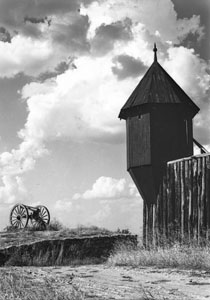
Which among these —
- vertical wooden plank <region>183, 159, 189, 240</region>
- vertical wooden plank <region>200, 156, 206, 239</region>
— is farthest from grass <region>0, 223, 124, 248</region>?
vertical wooden plank <region>200, 156, 206, 239</region>

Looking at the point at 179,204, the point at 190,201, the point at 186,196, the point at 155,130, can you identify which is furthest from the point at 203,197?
the point at 155,130

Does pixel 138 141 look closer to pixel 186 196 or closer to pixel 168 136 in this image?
pixel 168 136

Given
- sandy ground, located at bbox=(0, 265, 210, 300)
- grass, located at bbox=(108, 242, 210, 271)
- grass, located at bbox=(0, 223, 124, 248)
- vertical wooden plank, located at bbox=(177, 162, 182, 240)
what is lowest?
sandy ground, located at bbox=(0, 265, 210, 300)

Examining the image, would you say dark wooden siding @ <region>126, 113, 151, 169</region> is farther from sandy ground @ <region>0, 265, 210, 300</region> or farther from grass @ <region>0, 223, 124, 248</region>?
sandy ground @ <region>0, 265, 210, 300</region>

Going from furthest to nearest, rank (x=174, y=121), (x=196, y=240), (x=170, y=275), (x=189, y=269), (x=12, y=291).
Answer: (x=174, y=121), (x=196, y=240), (x=189, y=269), (x=170, y=275), (x=12, y=291)

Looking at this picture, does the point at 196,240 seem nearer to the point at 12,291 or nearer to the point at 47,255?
the point at 47,255

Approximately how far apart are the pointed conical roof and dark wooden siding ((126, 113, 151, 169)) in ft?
1.56

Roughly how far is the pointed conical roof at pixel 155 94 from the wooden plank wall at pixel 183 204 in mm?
3536

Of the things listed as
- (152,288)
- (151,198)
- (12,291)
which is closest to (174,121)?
(151,198)

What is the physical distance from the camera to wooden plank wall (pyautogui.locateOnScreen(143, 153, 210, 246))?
1485 cm

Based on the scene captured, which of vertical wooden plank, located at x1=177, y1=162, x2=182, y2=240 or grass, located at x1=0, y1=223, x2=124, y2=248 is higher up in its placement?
vertical wooden plank, located at x1=177, y1=162, x2=182, y2=240

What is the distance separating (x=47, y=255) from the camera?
52.8 ft

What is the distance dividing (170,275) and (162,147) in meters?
8.59

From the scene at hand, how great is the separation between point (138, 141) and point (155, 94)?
2.11 metres
